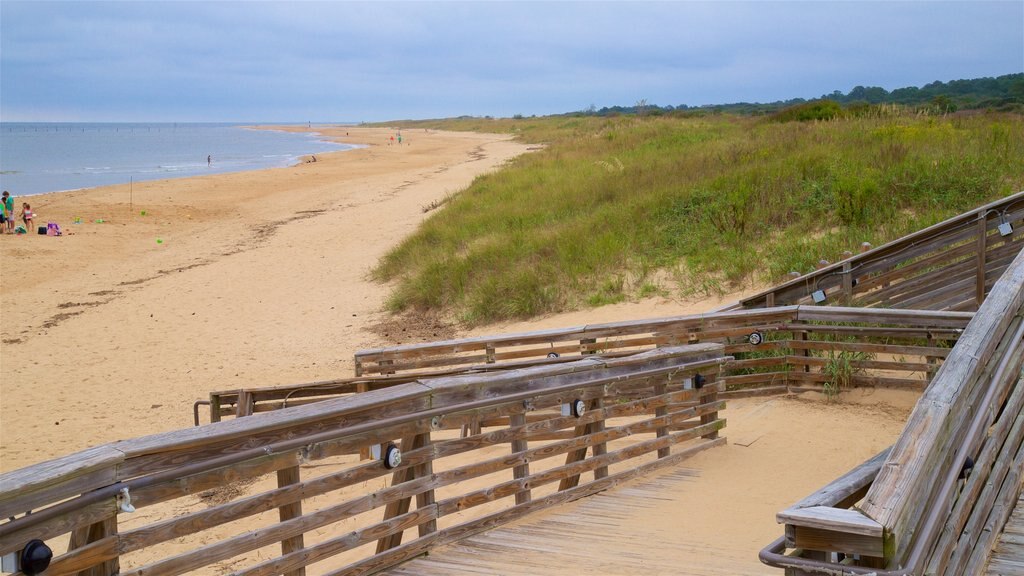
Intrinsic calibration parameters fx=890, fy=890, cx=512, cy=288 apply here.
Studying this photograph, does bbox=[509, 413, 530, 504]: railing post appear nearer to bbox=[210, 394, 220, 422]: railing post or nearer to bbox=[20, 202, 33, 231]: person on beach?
bbox=[210, 394, 220, 422]: railing post

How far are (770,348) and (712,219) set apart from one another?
6336 mm

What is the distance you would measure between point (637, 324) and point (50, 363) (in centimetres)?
1083

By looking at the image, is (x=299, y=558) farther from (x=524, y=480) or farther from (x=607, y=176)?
(x=607, y=176)

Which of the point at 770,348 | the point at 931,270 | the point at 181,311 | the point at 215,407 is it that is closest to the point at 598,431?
the point at 770,348

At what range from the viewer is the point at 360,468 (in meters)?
4.33

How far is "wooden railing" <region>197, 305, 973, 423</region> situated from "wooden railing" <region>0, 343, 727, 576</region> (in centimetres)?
180

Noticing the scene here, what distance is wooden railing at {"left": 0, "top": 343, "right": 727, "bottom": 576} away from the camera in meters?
3.28

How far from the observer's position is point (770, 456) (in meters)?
7.00

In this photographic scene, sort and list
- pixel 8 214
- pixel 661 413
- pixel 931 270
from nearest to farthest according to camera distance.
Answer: pixel 661 413 < pixel 931 270 < pixel 8 214

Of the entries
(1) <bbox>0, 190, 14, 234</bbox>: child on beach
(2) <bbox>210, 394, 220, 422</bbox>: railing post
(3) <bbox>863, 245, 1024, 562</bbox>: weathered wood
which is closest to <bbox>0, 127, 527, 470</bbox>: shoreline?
(1) <bbox>0, 190, 14, 234</bbox>: child on beach

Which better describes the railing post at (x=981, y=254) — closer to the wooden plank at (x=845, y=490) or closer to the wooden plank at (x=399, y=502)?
the wooden plank at (x=845, y=490)

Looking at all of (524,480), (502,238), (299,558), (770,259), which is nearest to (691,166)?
(502,238)

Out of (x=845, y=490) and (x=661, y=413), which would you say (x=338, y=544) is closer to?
(x=845, y=490)

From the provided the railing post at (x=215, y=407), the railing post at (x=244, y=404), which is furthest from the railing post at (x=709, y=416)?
the railing post at (x=215, y=407)
